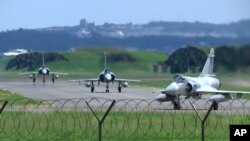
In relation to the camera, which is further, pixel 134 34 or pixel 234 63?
pixel 134 34

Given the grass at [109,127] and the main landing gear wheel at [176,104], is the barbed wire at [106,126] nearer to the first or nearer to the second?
the grass at [109,127]

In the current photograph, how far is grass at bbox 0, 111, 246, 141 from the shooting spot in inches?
1043

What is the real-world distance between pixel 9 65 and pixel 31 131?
11505cm

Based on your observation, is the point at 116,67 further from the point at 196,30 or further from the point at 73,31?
the point at 73,31

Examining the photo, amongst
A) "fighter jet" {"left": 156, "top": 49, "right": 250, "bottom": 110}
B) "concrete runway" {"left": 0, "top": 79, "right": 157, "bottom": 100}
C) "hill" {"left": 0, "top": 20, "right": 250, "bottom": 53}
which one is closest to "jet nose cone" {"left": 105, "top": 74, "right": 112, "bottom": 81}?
"concrete runway" {"left": 0, "top": 79, "right": 157, "bottom": 100}

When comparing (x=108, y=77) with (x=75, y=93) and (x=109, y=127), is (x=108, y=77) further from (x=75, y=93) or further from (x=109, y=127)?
(x=109, y=127)

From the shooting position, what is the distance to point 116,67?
102062 millimetres

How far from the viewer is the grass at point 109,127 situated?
2648cm

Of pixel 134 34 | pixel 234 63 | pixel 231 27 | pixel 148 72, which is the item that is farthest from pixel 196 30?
pixel 234 63

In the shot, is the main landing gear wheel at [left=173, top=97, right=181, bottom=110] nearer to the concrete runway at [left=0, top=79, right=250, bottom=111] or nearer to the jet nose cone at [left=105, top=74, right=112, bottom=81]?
the concrete runway at [left=0, top=79, right=250, bottom=111]

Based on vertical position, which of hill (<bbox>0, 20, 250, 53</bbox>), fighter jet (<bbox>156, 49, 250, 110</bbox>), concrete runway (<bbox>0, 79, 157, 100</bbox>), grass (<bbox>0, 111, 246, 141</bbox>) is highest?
hill (<bbox>0, 20, 250, 53</bbox>)

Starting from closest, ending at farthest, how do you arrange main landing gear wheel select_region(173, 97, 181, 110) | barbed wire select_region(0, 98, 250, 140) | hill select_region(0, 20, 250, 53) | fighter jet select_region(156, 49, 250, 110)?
barbed wire select_region(0, 98, 250, 140) < main landing gear wheel select_region(173, 97, 181, 110) < fighter jet select_region(156, 49, 250, 110) < hill select_region(0, 20, 250, 53)

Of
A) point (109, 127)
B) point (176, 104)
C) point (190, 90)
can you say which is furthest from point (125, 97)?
point (109, 127)

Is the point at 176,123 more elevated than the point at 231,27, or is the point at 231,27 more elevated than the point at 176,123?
the point at 231,27
